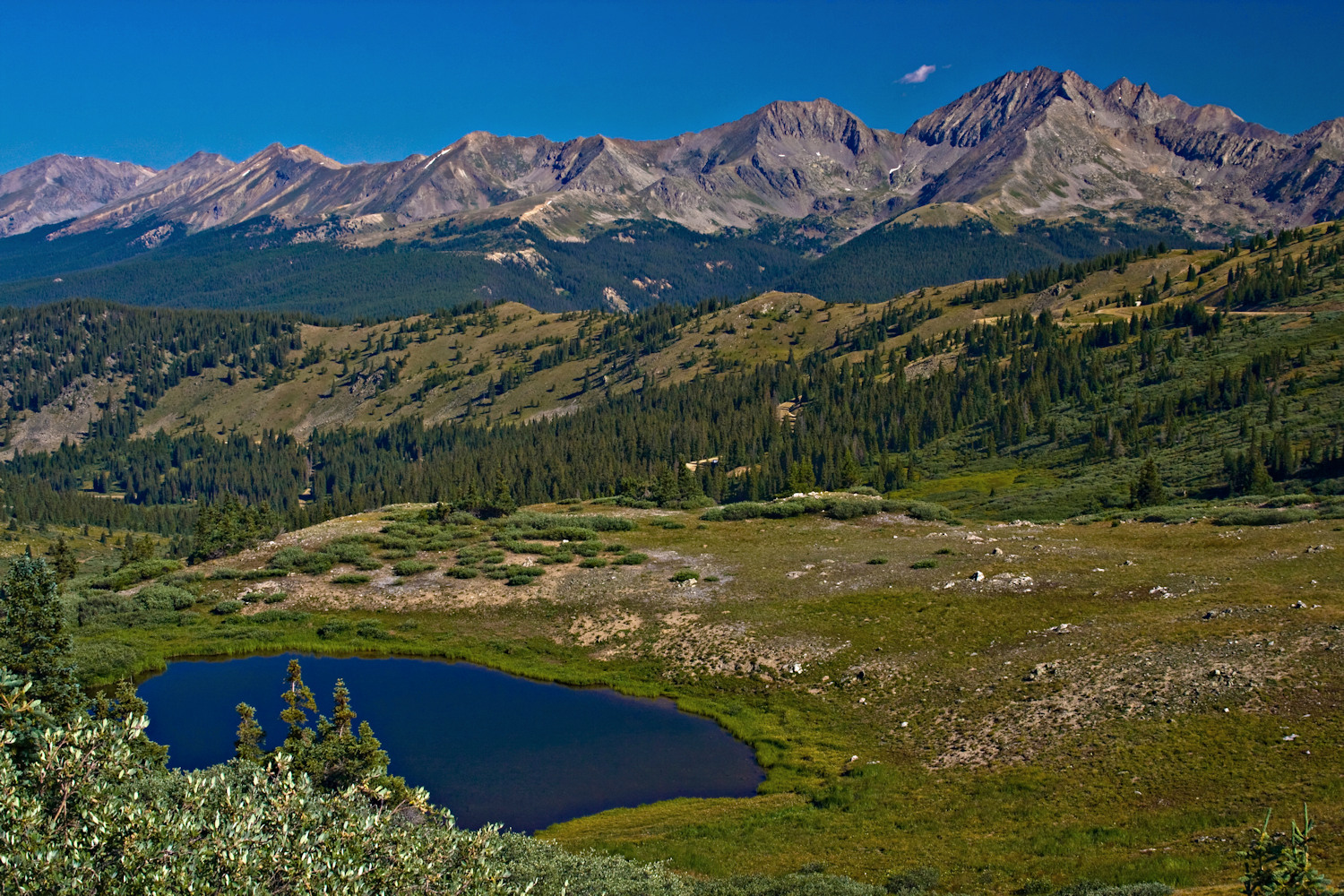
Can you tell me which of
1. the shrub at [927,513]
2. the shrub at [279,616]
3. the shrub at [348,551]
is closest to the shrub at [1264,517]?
the shrub at [927,513]

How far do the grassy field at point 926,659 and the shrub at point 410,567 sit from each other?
2.84 ft

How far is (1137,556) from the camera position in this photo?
6694 cm

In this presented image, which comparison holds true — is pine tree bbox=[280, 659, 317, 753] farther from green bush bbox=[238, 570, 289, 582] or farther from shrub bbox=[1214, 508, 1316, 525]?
shrub bbox=[1214, 508, 1316, 525]

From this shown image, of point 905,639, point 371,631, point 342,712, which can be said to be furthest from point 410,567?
point 905,639

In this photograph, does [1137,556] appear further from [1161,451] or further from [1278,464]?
[1161,451]

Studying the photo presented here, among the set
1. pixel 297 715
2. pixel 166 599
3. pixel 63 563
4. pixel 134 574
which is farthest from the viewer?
pixel 63 563

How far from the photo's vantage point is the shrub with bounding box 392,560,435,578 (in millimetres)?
85875

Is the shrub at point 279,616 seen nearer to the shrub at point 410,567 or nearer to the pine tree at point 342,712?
the shrub at point 410,567

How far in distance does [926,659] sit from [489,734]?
84.4 ft

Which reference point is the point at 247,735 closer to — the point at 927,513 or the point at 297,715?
the point at 297,715

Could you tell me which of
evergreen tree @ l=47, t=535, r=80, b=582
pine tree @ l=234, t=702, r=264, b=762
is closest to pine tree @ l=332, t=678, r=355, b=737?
pine tree @ l=234, t=702, r=264, b=762

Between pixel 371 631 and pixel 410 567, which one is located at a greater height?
pixel 410 567

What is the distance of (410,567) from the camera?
86312 mm

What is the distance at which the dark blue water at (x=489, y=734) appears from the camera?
1770 inches
